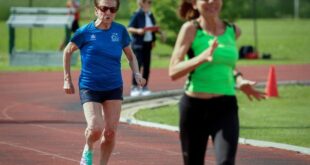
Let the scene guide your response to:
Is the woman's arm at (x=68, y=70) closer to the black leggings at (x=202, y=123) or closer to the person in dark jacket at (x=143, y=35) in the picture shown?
the black leggings at (x=202, y=123)

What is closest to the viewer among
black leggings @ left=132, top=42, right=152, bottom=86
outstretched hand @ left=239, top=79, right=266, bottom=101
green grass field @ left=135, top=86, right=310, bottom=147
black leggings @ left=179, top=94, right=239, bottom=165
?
outstretched hand @ left=239, top=79, right=266, bottom=101

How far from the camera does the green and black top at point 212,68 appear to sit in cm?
816

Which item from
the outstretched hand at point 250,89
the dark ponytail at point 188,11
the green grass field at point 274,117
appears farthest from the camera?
the green grass field at point 274,117

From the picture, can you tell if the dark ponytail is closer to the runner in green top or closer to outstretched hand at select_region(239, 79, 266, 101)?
the runner in green top

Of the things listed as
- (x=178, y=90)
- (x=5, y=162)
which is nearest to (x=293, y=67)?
(x=178, y=90)

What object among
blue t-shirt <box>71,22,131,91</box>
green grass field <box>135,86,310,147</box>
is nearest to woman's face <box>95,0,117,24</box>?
blue t-shirt <box>71,22,131,91</box>

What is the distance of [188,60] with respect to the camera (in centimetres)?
809

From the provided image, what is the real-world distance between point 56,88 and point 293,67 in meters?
9.58

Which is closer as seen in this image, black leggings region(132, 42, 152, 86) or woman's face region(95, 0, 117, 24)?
woman's face region(95, 0, 117, 24)

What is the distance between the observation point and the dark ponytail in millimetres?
8406

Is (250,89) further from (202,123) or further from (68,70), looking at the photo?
(68,70)

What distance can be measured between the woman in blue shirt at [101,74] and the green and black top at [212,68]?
2653 mm

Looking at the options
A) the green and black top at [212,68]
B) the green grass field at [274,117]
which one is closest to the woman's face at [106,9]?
the green and black top at [212,68]

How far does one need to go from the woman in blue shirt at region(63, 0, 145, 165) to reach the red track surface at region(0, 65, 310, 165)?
66.2 inches
